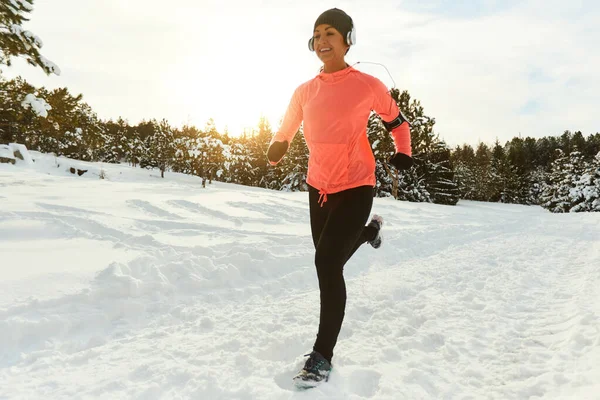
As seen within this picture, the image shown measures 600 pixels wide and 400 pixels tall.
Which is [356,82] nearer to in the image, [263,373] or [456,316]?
[263,373]

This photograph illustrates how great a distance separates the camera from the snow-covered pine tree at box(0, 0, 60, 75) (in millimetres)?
8656

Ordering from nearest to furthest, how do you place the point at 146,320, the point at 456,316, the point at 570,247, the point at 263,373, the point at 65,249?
the point at 263,373 → the point at 146,320 → the point at 456,316 → the point at 65,249 → the point at 570,247

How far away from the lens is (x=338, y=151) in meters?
2.49

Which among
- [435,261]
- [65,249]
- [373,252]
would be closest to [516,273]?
[435,261]

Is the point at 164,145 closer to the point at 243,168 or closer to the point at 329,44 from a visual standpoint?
the point at 243,168

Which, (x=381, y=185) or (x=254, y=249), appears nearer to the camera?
(x=254, y=249)

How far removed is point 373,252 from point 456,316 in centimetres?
291

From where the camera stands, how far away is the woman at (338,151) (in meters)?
2.37

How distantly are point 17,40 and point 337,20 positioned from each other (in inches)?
396

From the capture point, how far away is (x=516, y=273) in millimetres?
4922

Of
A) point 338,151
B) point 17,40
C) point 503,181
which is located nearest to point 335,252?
point 338,151

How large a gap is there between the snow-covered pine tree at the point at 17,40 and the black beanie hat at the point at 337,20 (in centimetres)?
991

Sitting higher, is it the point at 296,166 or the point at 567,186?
the point at 296,166

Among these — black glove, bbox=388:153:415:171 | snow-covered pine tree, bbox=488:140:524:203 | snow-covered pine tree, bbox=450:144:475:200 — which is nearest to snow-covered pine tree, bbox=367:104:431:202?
snow-covered pine tree, bbox=450:144:475:200
